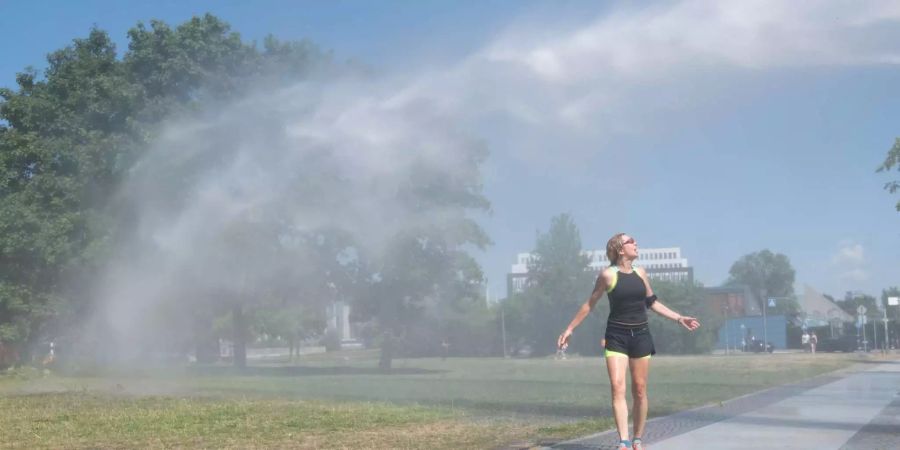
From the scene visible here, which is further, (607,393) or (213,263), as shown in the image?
(213,263)

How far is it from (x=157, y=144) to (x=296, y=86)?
16.1ft

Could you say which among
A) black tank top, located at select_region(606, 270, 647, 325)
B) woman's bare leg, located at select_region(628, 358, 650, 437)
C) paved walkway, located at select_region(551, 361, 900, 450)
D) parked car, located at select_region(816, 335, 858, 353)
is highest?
black tank top, located at select_region(606, 270, 647, 325)

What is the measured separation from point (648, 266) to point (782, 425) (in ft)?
167

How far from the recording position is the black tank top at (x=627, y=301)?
818cm

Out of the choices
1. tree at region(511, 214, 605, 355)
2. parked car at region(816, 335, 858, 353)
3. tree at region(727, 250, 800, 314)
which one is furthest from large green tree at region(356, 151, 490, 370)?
tree at region(727, 250, 800, 314)

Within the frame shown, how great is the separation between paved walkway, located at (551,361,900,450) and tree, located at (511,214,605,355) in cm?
1892

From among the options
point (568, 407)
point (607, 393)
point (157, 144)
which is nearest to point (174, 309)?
point (157, 144)

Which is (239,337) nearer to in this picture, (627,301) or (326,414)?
(326,414)

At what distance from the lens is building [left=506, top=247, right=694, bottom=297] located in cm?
3853

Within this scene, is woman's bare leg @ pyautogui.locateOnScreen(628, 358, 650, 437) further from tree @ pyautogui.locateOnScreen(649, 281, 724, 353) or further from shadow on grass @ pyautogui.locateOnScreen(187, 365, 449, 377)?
tree @ pyautogui.locateOnScreen(649, 281, 724, 353)

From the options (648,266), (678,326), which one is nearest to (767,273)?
(648,266)

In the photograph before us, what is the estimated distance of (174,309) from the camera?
32.1 meters

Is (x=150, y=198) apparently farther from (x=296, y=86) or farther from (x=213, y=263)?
(x=296, y=86)

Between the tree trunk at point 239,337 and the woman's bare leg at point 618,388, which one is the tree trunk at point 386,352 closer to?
the tree trunk at point 239,337
